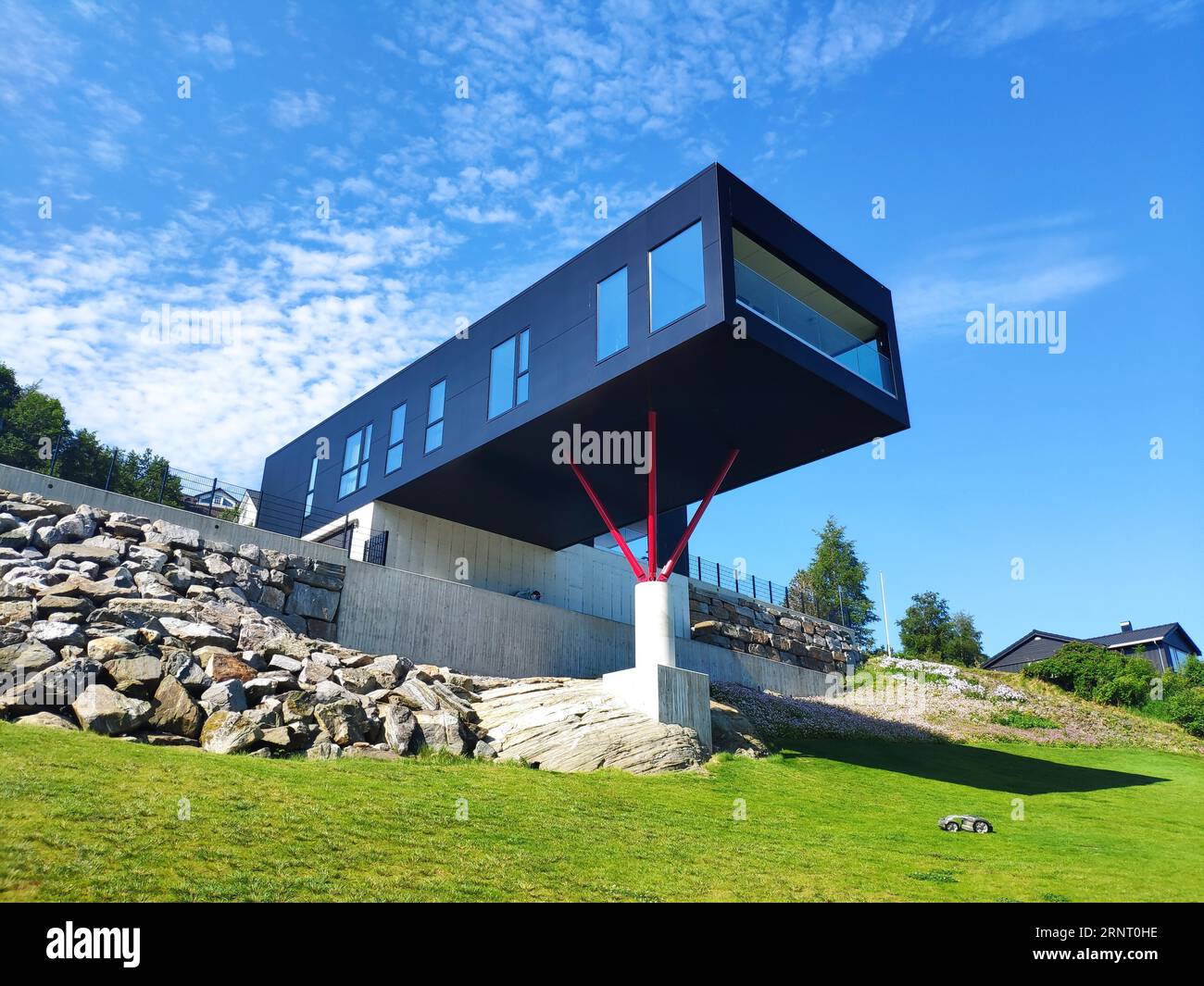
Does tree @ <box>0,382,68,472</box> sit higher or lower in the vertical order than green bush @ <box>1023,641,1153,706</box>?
higher

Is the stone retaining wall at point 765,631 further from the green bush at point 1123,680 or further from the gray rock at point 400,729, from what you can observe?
the gray rock at point 400,729

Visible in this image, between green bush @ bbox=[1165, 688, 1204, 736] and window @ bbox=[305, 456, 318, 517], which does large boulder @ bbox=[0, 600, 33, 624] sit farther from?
green bush @ bbox=[1165, 688, 1204, 736]

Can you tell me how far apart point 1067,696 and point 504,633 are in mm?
22928

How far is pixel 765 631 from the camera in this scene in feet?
110

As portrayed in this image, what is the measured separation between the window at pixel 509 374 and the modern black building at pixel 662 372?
45 mm

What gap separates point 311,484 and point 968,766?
70.3ft

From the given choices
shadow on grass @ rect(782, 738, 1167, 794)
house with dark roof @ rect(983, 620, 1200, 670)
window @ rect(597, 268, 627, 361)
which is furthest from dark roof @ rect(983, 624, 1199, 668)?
window @ rect(597, 268, 627, 361)

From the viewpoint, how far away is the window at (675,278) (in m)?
16.9

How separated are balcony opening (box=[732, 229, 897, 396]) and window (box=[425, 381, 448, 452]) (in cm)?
941

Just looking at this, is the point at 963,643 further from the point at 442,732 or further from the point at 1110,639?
the point at 442,732

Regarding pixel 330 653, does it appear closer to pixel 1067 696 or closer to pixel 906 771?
pixel 906 771

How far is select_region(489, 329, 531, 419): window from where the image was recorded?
21016mm
